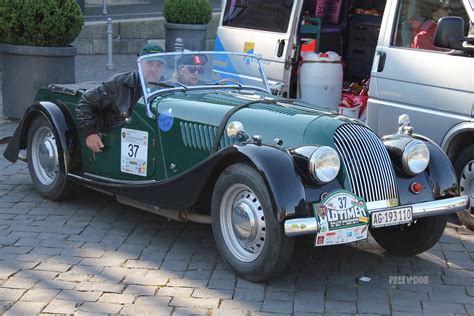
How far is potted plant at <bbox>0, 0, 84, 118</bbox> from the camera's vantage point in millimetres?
9781

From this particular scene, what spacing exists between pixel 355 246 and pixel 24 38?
5723mm

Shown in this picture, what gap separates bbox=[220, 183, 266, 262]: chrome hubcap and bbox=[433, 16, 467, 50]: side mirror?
7.77 feet

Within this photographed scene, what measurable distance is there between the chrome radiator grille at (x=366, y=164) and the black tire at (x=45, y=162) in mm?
2670

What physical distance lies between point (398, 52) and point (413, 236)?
205 centimetres

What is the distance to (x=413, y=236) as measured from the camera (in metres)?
5.76

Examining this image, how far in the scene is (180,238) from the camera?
20.3 feet

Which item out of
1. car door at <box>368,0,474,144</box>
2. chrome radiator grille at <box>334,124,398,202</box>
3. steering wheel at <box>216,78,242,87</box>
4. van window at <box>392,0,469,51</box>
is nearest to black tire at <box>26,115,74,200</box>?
steering wheel at <box>216,78,242,87</box>

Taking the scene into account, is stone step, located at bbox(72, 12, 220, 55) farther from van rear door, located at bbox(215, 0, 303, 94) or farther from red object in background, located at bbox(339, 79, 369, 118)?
red object in background, located at bbox(339, 79, 369, 118)

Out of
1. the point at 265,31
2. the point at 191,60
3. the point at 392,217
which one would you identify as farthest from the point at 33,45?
the point at 392,217

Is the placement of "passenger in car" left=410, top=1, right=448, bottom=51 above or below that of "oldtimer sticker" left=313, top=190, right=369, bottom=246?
above

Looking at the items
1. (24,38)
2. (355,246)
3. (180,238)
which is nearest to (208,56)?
(180,238)

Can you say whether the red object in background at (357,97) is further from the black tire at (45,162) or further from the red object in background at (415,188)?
the black tire at (45,162)

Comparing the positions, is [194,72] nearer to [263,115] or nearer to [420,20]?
[263,115]

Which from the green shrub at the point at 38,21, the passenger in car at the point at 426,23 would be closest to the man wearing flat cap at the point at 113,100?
the passenger in car at the point at 426,23
